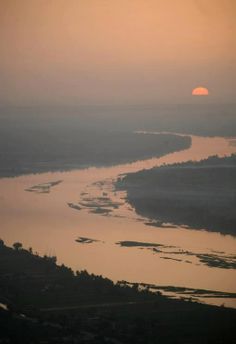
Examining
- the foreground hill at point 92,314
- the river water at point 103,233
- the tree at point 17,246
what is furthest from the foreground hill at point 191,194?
the foreground hill at point 92,314

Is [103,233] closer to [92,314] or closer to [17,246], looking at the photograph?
[17,246]

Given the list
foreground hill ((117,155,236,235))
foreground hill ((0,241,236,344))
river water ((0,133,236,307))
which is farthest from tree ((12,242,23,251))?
foreground hill ((117,155,236,235))

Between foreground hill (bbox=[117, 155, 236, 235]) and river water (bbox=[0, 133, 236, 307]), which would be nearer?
river water (bbox=[0, 133, 236, 307])

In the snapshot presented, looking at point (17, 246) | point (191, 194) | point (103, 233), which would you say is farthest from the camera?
point (191, 194)

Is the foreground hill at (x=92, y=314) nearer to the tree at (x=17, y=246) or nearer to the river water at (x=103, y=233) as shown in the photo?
the river water at (x=103, y=233)

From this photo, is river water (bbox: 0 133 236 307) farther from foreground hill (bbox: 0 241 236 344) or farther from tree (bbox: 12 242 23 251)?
foreground hill (bbox: 0 241 236 344)

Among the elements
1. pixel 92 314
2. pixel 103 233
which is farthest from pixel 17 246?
pixel 92 314
